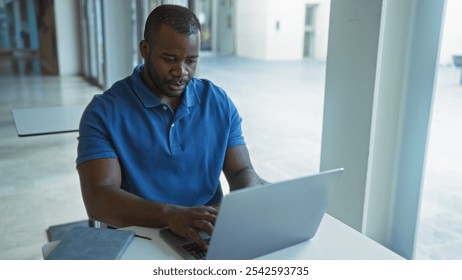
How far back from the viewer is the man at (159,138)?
4.55 feet

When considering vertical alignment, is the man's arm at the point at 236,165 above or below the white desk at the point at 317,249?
above

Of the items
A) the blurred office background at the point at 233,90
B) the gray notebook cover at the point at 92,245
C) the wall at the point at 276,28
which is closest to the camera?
the gray notebook cover at the point at 92,245

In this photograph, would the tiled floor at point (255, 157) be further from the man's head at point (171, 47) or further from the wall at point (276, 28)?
the wall at point (276, 28)

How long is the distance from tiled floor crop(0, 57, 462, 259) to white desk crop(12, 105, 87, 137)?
71cm

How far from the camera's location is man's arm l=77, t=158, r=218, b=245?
1.15m

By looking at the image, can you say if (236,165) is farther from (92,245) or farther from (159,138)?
(92,245)

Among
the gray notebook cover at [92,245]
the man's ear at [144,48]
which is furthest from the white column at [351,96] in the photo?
the gray notebook cover at [92,245]

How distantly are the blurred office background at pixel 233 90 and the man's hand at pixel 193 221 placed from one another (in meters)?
1.14

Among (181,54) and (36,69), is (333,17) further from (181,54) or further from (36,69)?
(36,69)

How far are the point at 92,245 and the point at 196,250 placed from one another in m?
0.26

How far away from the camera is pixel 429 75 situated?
187cm

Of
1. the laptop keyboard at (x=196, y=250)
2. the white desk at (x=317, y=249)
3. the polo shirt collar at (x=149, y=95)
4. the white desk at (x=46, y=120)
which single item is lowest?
the white desk at (x=46, y=120)

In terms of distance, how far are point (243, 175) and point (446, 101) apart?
6709mm

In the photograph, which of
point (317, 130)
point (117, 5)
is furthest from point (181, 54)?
point (117, 5)
